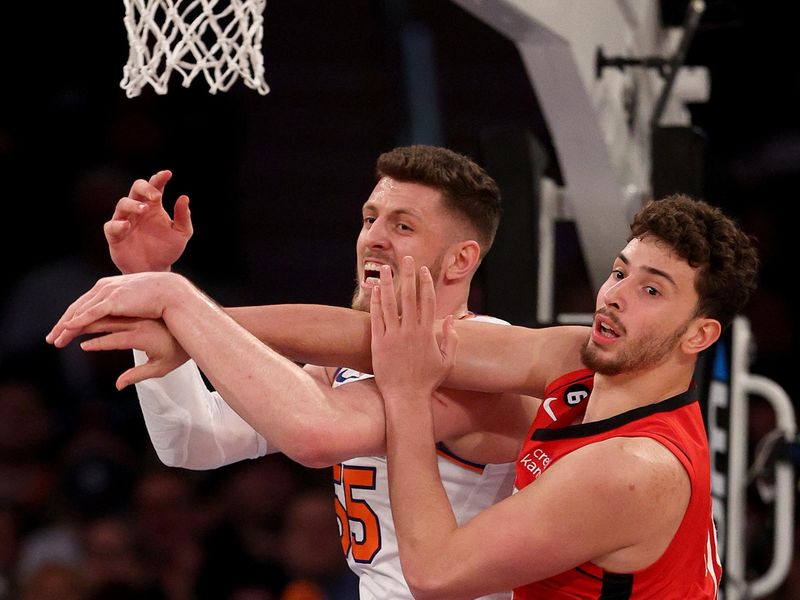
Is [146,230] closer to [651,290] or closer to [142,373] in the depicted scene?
[142,373]

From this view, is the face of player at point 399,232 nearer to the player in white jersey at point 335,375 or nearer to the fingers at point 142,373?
the player in white jersey at point 335,375

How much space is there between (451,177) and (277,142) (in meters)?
5.11

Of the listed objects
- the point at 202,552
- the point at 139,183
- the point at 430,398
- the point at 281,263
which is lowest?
the point at 202,552

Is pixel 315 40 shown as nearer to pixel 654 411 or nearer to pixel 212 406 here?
pixel 212 406

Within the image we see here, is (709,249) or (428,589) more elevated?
(709,249)

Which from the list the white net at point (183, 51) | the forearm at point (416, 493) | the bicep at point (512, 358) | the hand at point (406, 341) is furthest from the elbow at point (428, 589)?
the white net at point (183, 51)

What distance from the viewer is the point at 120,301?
253 centimetres

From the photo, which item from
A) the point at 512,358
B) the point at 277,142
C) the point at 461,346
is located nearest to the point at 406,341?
the point at 461,346

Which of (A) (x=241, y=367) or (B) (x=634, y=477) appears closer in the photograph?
(B) (x=634, y=477)

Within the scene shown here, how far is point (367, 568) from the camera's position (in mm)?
2988

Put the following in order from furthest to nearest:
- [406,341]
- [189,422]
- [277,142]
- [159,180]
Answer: [277,142] → [189,422] → [159,180] → [406,341]

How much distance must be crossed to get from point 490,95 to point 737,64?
186 cm

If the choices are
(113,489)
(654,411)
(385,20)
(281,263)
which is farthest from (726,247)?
(385,20)

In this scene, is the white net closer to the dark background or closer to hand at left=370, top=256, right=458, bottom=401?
hand at left=370, top=256, right=458, bottom=401
